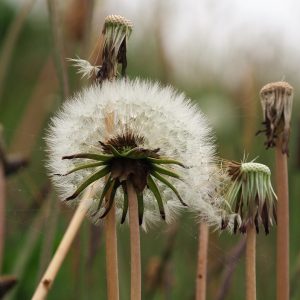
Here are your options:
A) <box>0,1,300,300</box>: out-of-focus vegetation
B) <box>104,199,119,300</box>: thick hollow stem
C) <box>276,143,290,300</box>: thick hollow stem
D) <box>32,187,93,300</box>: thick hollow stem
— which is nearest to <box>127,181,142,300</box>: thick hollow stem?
<box>104,199,119,300</box>: thick hollow stem

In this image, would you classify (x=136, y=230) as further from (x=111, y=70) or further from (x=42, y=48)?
(x=42, y=48)

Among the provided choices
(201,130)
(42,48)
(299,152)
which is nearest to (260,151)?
(299,152)

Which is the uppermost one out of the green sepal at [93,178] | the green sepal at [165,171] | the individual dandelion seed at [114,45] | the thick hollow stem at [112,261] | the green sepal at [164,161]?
the individual dandelion seed at [114,45]

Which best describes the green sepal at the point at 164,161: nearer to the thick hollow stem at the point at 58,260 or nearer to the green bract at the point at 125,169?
the green bract at the point at 125,169

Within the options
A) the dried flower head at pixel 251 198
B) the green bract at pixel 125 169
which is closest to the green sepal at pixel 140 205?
the green bract at pixel 125 169

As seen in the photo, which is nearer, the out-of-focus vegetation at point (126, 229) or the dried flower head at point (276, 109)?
the dried flower head at point (276, 109)

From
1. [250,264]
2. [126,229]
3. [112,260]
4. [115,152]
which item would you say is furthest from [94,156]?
[126,229]
